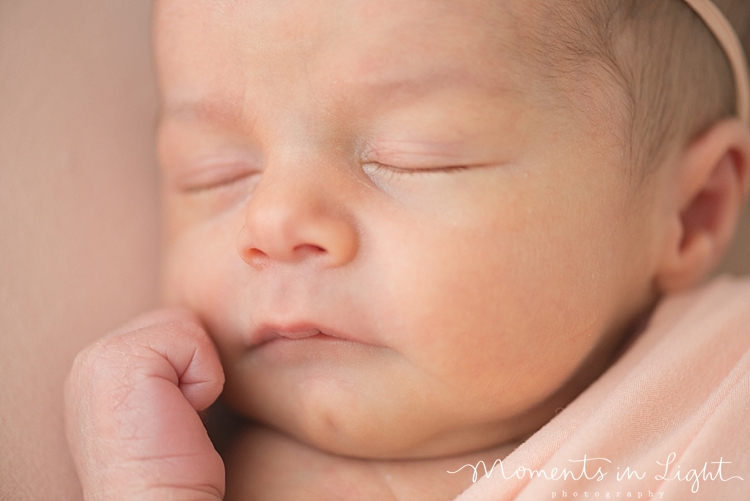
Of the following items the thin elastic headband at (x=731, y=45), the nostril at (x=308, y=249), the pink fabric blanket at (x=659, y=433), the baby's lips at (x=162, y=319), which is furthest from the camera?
the thin elastic headband at (x=731, y=45)

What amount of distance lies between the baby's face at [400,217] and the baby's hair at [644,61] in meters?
0.07

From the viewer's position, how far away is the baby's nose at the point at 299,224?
1.23 meters

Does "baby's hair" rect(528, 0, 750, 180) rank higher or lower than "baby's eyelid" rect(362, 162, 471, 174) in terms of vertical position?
higher

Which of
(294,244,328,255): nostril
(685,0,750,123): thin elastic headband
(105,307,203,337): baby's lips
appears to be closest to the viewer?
(294,244,328,255): nostril

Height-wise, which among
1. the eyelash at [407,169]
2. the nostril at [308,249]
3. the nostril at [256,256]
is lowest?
the nostril at [256,256]

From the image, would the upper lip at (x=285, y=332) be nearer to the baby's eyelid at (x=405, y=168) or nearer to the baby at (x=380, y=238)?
the baby at (x=380, y=238)

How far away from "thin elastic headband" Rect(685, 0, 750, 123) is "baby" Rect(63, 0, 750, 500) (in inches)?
6.0

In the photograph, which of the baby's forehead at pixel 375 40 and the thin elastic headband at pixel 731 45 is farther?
the thin elastic headband at pixel 731 45

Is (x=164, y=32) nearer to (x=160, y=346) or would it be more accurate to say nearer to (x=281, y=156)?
(x=281, y=156)

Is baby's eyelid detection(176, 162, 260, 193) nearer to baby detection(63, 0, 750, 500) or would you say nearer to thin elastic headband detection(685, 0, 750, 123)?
baby detection(63, 0, 750, 500)

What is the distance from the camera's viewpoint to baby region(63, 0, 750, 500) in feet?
4.07

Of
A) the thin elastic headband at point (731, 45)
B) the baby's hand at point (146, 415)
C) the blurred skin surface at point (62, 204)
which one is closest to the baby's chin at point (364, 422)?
the baby's hand at point (146, 415)

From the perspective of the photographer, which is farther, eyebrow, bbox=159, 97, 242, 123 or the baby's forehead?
eyebrow, bbox=159, 97, 242, 123

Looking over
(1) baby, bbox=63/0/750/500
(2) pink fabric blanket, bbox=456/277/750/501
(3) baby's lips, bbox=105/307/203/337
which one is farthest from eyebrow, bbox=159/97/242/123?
(2) pink fabric blanket, bbox=456/277/750/501
